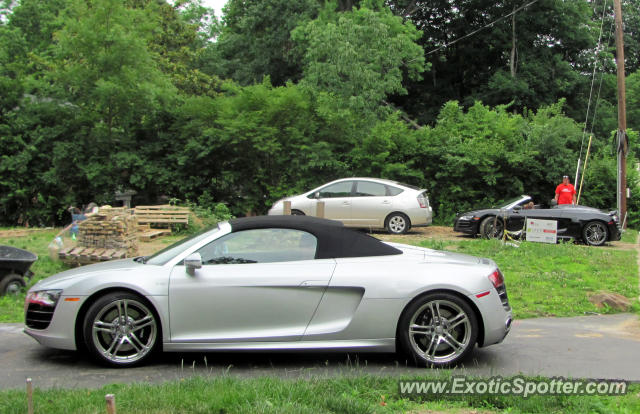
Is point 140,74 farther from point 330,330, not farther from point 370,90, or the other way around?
point 330,330

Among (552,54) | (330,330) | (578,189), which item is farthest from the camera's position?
(552,54)

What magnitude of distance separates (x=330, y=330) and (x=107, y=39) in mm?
15941

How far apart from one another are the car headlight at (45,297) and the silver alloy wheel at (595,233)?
13460 mm

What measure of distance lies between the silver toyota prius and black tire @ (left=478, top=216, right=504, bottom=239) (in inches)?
61.1

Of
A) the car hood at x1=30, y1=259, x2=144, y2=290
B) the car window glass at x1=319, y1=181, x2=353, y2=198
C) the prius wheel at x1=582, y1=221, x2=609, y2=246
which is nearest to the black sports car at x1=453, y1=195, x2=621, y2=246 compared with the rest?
the prius wheel at x1=582, y1=221, x2=609, y2=246

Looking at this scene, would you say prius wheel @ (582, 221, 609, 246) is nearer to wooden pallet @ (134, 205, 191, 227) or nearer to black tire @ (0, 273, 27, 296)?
wooden pallet @ (134, 205, 191, 227)

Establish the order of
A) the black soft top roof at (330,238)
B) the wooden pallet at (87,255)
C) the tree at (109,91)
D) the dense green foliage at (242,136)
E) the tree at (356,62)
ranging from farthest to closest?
1. the tree at (356,62)
2. the dense green foliage at (242,136)
3. the tree at (109,91)
4. the wooden pallet at (87,255)
5. the black soft top roof at (330,238)

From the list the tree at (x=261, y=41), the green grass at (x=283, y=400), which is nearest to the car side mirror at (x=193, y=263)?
the green grass at (x=283, y=400)

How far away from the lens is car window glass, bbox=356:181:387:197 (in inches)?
683

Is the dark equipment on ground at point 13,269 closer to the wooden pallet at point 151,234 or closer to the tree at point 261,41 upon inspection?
the wooden pallet at point 151,234

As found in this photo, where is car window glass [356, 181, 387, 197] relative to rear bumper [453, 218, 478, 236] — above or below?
above

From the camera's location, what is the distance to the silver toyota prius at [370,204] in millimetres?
17109

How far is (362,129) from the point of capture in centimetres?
2106

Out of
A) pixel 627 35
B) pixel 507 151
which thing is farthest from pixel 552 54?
pixel 507 151
